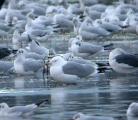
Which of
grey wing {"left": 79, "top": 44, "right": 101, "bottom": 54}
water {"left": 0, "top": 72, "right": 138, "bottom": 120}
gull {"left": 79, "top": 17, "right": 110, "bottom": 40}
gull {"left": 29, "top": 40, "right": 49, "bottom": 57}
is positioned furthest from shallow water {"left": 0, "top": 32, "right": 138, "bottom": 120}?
gull {"left": 79, "top": 17, "right": 110, "bottom": 40}

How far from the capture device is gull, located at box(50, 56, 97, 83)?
59.0 ft

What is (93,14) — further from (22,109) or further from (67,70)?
(22,109)

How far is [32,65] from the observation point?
65.5 ft

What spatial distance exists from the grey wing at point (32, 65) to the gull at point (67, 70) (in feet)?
5.17

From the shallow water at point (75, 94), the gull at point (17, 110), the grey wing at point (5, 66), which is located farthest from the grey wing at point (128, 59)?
the gull at point (17, 110)

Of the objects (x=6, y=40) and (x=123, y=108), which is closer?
(x=123, y=108)

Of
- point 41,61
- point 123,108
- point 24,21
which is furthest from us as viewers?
point 24,21

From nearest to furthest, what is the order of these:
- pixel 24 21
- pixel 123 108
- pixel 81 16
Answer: pixel 123 108 → pixel 24 21 → pixel 81 16

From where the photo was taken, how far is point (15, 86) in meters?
18.0

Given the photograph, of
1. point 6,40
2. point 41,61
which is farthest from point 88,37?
point 41,61

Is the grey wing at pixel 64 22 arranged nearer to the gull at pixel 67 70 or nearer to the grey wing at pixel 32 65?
the grey wing at pixel 32 65

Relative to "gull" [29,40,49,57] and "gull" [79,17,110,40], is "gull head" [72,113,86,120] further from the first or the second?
"gull" [79,17,110,40]

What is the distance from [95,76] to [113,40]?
29.8 feet

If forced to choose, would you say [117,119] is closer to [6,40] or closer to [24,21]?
[6,40]
